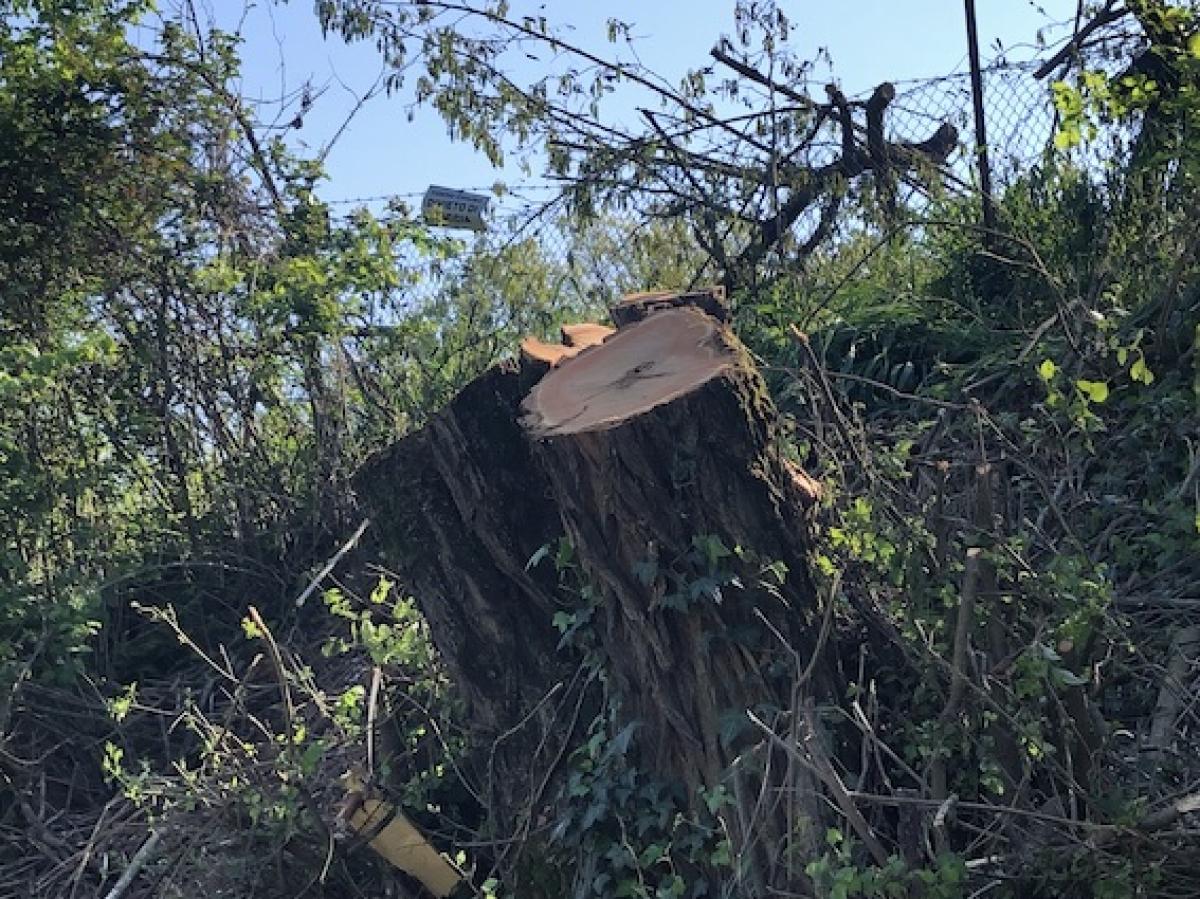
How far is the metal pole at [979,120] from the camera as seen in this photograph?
5.23 metres

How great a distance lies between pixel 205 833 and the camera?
4.15 meters

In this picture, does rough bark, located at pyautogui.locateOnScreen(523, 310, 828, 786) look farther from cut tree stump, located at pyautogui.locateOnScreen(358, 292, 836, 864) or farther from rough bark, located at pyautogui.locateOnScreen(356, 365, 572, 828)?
rough bark, located at pyautogui.locateOnScreen(356, 365, 572, 828)

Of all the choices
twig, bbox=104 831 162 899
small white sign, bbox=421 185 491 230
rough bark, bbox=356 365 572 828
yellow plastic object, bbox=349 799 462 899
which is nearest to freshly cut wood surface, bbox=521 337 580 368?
rough bark, bbox=356 365 572 828

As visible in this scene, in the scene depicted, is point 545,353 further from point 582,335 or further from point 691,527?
point 691,527

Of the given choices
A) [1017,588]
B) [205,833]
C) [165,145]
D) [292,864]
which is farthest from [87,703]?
[1017,588]

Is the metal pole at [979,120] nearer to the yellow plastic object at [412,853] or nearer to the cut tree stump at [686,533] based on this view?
the cut tree stump at [686,533]

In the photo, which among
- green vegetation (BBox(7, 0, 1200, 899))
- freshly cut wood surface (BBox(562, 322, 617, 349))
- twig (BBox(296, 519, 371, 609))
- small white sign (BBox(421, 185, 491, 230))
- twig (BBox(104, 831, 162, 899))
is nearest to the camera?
green vegetation (BBox(7, 0, 1200, 899))

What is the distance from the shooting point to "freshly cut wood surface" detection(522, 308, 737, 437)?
3049 mm

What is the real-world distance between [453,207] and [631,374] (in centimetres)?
325

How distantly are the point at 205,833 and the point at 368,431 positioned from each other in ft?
6.80

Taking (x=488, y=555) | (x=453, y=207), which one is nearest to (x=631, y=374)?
(x=488, y=555)

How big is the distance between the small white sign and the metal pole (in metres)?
2.20

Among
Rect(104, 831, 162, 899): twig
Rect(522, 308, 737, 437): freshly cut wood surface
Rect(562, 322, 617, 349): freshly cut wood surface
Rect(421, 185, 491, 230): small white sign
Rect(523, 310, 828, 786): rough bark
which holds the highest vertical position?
Rect(421, 185, 491, 230): small white sign

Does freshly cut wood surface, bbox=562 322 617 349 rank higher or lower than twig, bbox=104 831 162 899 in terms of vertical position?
higher
